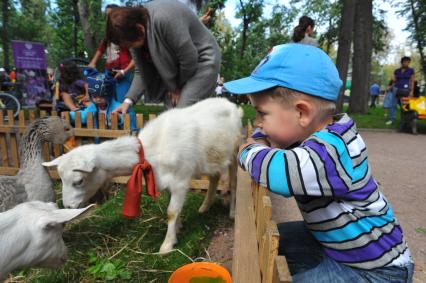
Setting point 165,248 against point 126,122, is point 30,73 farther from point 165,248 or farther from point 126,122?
point 165,248

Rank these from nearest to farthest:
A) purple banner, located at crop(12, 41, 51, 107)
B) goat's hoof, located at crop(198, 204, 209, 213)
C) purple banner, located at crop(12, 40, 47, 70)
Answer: goat's hoof, located at crop(198, 204, 209, 213) < purple banner, located at crop(12, 40, 47, 70) < purple banner, located at crop(12, 41, 51, 107)

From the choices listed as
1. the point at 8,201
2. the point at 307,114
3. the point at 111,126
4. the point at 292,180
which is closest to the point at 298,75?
the point at 307,114

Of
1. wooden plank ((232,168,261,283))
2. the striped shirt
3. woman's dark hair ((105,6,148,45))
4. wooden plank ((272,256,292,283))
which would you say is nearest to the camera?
wooden plank ((272,256,292,283))

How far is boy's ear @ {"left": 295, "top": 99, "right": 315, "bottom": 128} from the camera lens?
150cm

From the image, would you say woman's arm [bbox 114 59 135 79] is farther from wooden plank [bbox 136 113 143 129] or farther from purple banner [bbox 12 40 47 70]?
purple banner [bbox 12 40 47 70]

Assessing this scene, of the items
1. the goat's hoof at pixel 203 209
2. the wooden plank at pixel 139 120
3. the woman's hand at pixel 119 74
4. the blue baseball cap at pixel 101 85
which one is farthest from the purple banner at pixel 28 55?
the goat's hoof at pixel 203 209

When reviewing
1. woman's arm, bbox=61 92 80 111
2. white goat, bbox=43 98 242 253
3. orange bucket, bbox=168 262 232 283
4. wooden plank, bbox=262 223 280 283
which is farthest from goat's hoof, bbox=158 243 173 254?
woman's arm, bbox=61 92 80 111

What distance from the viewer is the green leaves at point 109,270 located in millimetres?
2725

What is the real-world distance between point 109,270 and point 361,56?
45.8ft

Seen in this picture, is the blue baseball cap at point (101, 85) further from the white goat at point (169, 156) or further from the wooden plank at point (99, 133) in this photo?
the white goat at point (169, 156)

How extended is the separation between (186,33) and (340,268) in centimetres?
234

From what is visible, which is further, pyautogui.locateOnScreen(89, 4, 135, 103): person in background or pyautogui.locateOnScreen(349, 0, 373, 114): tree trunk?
pyautogui.locateOnScreen(349, 0, 373, 114): tree trunk

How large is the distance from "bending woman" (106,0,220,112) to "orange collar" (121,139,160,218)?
2.89 feet

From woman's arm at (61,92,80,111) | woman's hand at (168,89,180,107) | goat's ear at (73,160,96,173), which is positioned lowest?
goat's ear at (73,160,96,173)
